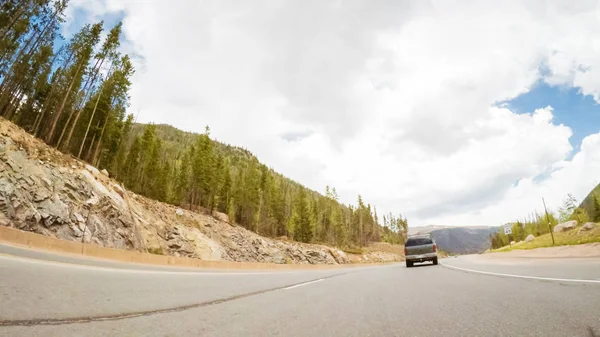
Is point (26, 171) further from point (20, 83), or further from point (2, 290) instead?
point (20, 83)

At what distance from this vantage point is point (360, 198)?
468 ft

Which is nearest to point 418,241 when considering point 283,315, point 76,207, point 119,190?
point 283,315

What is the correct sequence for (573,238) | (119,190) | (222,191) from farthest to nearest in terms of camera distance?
(222,191), (119,190), (573,238)

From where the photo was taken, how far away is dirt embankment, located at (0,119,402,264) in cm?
2094

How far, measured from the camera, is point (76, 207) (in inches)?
945

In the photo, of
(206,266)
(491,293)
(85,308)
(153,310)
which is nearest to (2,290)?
(85,308)

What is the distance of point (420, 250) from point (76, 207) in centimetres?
2458

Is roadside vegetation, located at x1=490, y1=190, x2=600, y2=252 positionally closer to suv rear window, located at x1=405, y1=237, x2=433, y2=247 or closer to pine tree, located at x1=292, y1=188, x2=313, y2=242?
suv rear window, located at x1=405, y1=237, x2=433, y2=247

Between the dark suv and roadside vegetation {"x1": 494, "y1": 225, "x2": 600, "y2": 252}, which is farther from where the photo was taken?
roadside vegetation {"x1": 494, "y1": 225, "x2": 600, "y2": 252}

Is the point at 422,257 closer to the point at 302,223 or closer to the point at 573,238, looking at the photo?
the point at 573,238

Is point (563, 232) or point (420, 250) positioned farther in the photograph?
point (563, 232)

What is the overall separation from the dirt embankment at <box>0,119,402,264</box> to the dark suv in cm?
2244

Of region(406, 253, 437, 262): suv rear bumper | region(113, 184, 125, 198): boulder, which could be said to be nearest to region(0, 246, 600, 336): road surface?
region(406, 253, 437, 262): suv rear bumper

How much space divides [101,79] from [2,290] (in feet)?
157
